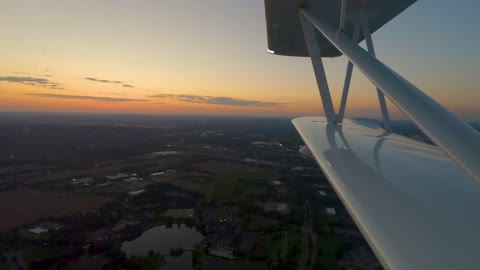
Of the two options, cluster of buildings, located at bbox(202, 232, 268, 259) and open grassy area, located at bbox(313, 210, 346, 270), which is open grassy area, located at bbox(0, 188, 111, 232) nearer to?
cluster of buildings, located at bbox(202, 232, 268, 259)

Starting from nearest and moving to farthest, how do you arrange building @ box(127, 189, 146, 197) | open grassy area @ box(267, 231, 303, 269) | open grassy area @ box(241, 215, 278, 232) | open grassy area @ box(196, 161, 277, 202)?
open grassy area @ box(267, 231, 303, 269) → open grassy area @ box(241, 215, 278, 232) → building @ box(127, 189, 146, 197) → open grassy area @ box(196, 161, 277, 202)

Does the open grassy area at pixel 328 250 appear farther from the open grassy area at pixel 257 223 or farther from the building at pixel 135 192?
the building at pixel 135 192

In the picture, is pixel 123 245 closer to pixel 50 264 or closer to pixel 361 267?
pixel 50 264

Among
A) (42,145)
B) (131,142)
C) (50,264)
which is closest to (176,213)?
(50,264)

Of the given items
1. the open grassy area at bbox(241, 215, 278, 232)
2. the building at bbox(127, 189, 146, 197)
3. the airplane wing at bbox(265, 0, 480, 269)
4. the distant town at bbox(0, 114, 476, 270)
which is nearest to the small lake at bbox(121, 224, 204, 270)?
the distant town at bbox(0, 114, 476, 270)

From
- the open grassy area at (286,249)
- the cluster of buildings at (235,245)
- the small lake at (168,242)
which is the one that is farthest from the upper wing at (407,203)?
the cluster of buildings at (235,245)

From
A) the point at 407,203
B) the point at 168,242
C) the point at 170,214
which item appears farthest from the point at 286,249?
the point at 407,203
